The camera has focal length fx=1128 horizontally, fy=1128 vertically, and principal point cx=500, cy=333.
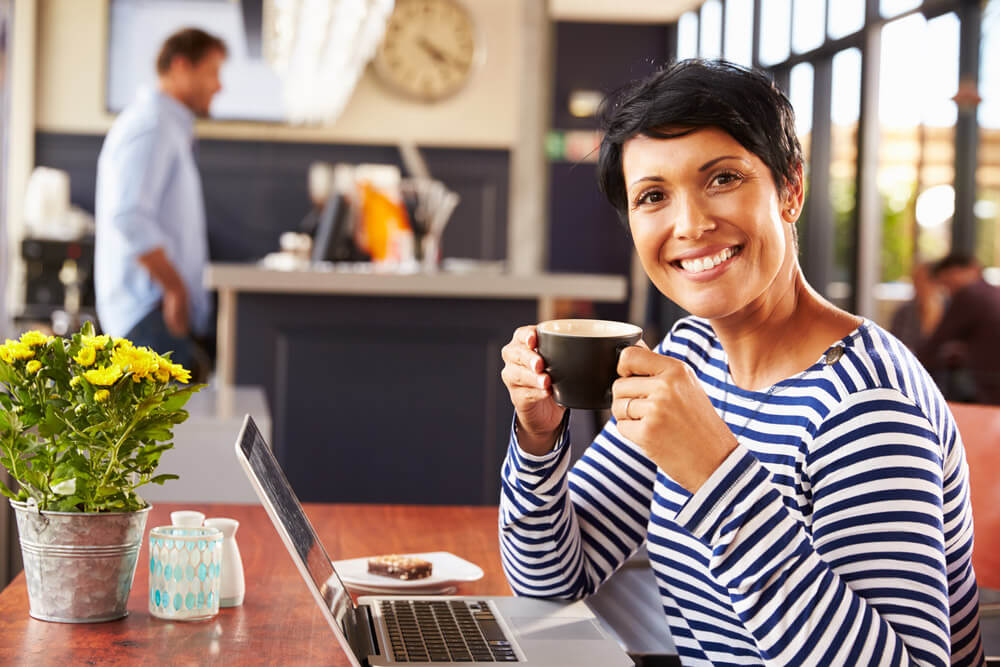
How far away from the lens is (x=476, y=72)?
7234 millimetres

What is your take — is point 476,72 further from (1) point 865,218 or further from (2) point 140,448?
(2) point 140,448

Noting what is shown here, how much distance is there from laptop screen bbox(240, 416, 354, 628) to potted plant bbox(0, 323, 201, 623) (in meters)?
0.09

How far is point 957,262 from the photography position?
5453 mm

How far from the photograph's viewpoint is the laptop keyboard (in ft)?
3.30

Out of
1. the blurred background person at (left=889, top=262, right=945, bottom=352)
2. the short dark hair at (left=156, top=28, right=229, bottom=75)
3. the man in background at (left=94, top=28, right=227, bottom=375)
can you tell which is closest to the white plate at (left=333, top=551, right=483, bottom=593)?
the man in background at (left=94, top=28, right=227, bottom=375)

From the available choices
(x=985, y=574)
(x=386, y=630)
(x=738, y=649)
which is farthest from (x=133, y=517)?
(x=985, y=574)

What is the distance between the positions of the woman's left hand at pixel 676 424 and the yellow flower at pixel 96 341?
483 mm

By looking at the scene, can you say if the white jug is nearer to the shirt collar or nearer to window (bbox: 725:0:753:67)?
the shirt collar

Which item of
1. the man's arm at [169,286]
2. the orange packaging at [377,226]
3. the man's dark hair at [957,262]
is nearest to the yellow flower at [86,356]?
the man's arm at [169,286]

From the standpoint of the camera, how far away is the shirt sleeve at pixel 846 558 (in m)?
0.94

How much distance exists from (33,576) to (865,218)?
6.41m

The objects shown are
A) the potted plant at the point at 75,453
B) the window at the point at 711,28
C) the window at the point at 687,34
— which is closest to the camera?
the potted plant at the point at 75,453

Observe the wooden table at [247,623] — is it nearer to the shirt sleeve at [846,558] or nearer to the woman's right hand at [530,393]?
the woman's right hand at [530,393]

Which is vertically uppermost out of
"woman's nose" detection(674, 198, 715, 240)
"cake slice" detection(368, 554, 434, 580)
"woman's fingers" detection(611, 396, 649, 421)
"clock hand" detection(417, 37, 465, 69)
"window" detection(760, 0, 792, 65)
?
"window" detection(760, 0, 792, 65)
